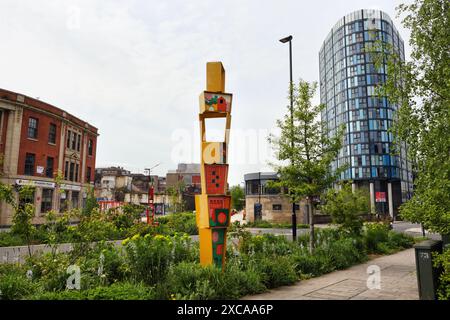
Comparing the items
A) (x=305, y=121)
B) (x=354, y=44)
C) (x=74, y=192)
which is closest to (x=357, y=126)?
(x=354, y=44)

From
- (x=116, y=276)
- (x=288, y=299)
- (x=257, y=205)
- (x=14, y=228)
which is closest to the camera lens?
(x=288, y=299)

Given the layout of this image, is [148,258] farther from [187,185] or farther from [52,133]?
[187,185]

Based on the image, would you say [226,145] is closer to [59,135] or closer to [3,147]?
[3,147]

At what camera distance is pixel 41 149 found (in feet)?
99.6

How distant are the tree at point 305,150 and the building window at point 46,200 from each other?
26611 millimetres

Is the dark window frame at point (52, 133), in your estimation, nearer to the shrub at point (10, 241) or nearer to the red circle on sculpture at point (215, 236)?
the shrub at point (10, 241)

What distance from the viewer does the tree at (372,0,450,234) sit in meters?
8.09

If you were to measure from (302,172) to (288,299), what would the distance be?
570cm

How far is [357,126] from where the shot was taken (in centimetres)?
6625

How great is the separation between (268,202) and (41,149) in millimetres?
24336

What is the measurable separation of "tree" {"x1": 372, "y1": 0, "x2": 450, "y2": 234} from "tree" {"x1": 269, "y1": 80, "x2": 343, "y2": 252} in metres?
2.42

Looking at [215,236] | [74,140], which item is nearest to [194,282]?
[215,236]

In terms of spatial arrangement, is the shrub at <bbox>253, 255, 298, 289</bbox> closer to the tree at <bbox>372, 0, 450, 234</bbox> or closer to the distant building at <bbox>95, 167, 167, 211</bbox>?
the tree at <bbox>372, 0, 450, 234</bbox>

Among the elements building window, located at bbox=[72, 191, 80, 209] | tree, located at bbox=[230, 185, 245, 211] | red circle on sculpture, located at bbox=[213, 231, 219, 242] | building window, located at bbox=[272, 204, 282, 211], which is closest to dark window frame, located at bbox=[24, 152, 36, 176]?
building window, located at bbox=[72, 191, 80, 209]
